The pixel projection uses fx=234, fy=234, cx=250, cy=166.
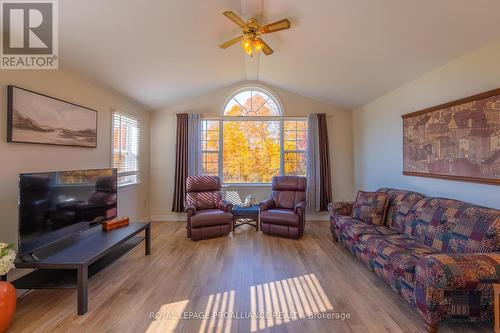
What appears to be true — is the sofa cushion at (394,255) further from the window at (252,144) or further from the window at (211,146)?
the window at (211,146)

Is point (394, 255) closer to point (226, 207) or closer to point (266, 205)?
point (266, 205)

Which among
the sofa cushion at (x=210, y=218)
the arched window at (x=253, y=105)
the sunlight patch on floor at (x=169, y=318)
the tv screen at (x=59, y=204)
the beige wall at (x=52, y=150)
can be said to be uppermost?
the arched window at (x=253, y=105)

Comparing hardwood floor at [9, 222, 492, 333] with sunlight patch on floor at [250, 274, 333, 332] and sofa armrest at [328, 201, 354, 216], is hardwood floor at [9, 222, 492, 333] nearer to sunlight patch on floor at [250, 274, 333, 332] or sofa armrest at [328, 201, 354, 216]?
sunlight patch on floor at [250, 274, 333, 332]

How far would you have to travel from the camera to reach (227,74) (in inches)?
180

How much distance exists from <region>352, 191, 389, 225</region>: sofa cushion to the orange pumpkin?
3889 millimetres

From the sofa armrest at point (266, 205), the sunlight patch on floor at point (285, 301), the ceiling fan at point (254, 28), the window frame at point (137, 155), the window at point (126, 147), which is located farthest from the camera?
the sofa armrest at point (266, 205)

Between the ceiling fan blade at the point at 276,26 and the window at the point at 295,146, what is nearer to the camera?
the ceiling fan blade at the point at 276,26

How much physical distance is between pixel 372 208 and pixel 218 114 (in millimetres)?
3637

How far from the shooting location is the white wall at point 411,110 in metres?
2.38

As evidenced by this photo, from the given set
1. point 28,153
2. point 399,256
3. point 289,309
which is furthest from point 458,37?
point 28,153

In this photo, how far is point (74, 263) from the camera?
81.4 inches

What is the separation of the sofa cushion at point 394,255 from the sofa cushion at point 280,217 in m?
1.27

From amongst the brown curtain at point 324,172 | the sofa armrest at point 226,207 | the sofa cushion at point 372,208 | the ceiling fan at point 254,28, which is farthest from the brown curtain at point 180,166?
the sofa cushion at point 372,208

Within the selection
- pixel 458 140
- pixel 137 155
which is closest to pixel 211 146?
pixel 137 155
